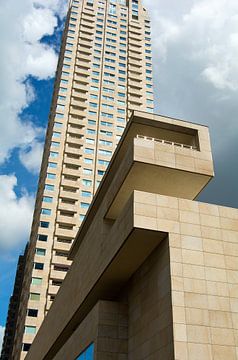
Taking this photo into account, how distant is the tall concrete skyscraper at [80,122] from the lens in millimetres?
51312

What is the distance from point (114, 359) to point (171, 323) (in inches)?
208

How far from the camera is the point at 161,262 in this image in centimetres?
1673

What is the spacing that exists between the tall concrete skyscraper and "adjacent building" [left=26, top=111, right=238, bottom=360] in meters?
26.8

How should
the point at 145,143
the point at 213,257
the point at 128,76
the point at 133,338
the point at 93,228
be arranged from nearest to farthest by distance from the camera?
the point at 213,257
the point at 133,338
the point at 145,143
the point at 93,228
the point at 128,76

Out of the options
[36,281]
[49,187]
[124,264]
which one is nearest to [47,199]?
[49,187]

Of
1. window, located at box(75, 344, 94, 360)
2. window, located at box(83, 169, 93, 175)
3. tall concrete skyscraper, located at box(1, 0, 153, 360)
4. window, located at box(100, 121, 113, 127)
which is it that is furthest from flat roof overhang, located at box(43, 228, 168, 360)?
window, located at box(100, 121, 113, 127)

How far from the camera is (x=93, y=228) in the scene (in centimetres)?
2527

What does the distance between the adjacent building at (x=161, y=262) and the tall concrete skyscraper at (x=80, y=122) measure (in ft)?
87.8

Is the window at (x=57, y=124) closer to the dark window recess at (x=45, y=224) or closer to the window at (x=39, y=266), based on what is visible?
the dark window recess at (x=45, y=224)

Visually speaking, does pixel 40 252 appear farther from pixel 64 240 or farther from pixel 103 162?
pixel 103 162

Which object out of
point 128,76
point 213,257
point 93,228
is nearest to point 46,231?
point 93,228

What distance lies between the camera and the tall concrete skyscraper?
5131 centimetres

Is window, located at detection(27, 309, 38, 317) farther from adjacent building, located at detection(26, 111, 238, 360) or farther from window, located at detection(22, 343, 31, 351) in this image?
adjacent building, located at detection(26, 111, 238, 360)

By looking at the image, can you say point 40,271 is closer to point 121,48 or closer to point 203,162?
point 203,162
